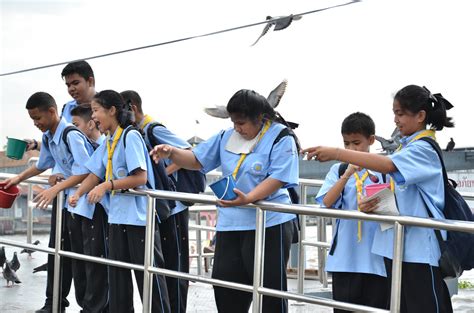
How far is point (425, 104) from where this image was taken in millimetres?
4043

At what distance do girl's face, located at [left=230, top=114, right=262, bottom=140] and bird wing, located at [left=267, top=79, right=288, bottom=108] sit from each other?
494mm

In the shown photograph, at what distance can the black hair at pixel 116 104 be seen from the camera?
5.26m

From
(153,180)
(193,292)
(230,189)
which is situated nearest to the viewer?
(230,189)

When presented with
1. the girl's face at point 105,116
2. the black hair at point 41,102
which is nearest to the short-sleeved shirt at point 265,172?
the girl's face at point 105,116

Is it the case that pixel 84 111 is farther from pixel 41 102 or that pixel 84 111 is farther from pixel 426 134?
pixel 426 134

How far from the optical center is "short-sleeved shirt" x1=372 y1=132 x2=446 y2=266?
155 inches

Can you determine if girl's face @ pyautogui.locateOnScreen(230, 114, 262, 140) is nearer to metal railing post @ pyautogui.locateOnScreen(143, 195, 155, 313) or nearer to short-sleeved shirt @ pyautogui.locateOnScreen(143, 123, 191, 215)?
metal railing post @ pyautogui.locateOnScreen(143, 195, 155, 313)

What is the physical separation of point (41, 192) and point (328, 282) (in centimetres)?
292

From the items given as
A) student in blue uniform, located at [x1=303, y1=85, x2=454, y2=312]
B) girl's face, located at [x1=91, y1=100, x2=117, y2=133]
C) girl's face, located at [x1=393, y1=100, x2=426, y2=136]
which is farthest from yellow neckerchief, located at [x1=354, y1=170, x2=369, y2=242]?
girl's face, located at [x1=91, y1=100, x2=117, y2=133]

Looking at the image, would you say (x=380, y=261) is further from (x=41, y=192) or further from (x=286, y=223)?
(x=41, y=192)

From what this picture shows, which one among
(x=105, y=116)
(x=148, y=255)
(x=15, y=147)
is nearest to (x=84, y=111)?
(x=15, y=147)

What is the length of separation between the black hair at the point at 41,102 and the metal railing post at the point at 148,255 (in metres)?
1.38

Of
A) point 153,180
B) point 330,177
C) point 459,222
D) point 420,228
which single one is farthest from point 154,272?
point 459,222

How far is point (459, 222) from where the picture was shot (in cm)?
358
